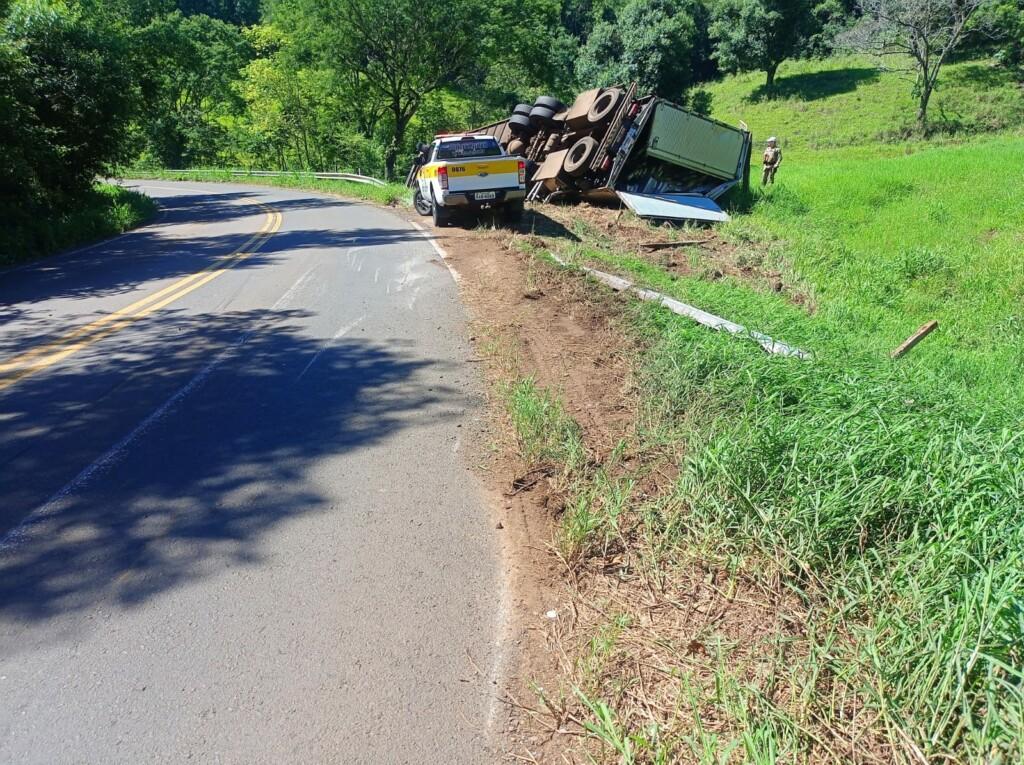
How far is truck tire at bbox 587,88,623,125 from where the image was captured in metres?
16.9

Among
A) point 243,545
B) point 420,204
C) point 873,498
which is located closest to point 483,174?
point 420,204

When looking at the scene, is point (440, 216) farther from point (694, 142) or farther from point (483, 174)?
point (694, 142)

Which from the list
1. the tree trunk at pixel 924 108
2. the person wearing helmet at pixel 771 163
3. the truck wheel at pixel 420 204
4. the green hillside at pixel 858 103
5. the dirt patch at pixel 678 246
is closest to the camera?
the dirt patch at pixel 678 246

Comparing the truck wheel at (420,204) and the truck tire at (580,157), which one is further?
the truck wheel at (420,204)

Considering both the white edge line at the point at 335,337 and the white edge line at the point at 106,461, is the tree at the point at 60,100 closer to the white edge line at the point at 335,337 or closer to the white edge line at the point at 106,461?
the white edge line at the point at 335,337

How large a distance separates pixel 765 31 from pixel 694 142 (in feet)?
117

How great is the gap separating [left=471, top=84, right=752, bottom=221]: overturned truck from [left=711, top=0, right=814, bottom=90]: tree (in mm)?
33809

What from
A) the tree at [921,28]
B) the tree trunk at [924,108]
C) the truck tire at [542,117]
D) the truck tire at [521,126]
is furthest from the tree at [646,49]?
the truck tire at [542,117]

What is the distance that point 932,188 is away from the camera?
17.5 m

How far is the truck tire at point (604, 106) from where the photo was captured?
55.6 ft

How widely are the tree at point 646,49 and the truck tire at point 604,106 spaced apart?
2894 cm

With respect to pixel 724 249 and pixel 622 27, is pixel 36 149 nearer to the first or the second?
pixel 724 249

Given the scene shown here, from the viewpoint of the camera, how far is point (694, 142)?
55.2ft

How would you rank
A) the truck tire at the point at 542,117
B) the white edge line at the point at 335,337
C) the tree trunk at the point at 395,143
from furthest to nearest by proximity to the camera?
1. the tree trunk at the point at 395,143
2. the truck tire at the point at 542,117
3. the white edge line at the point at 335,337
